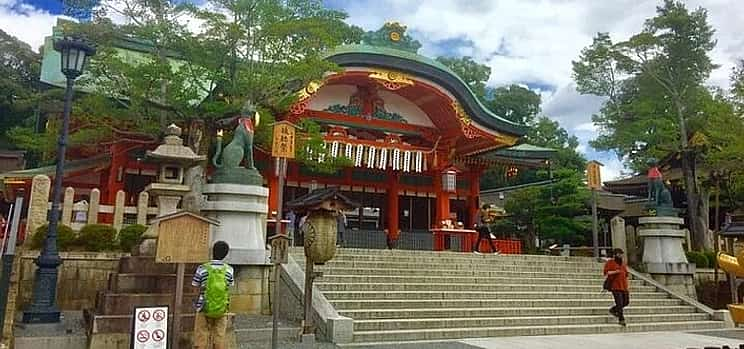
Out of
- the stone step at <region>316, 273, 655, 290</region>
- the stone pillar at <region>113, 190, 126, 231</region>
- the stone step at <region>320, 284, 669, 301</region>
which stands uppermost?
Answer: the stone pillar at <region>113, 190, 126, 231</region>

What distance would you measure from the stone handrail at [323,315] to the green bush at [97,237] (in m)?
3.01

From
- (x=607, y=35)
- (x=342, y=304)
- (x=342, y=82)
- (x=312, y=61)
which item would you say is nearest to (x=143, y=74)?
(x=312, y=61)

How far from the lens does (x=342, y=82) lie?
1753cm

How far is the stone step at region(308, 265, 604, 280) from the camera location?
35.2 ft

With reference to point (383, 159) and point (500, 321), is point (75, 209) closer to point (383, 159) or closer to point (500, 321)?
point (500, 321)

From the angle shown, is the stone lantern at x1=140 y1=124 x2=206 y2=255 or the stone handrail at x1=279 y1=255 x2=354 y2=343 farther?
the stone lantern at x1=140 y1=124 x2=206 y2=255

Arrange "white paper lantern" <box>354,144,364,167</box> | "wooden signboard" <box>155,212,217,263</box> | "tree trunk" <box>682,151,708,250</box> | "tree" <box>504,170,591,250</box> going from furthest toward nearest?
"tree" <box>504,170,591,250</box>
"tree trunk" <box>682,151,708,250</box>
"white paper lantern" <box>354,144,364,167</box>
"wooden signboard" <box>155,212,217,263</box>

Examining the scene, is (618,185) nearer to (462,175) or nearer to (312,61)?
(462,175)

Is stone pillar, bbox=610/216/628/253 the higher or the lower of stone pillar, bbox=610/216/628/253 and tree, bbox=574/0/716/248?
the lower

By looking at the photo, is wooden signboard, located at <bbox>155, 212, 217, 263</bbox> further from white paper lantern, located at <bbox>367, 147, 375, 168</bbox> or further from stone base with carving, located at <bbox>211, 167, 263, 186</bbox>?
white paper lantern, located at <bbox>367, 147, 375, 168</bbox>

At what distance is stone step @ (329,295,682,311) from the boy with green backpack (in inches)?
128

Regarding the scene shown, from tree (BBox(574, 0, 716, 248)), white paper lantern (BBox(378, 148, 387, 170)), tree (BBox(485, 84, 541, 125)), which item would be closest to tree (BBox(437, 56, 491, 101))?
tree (BBox(485, 84, 541, 125))

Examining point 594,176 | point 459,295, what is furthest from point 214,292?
point 594,176

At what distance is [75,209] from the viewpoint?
9.52 metres
